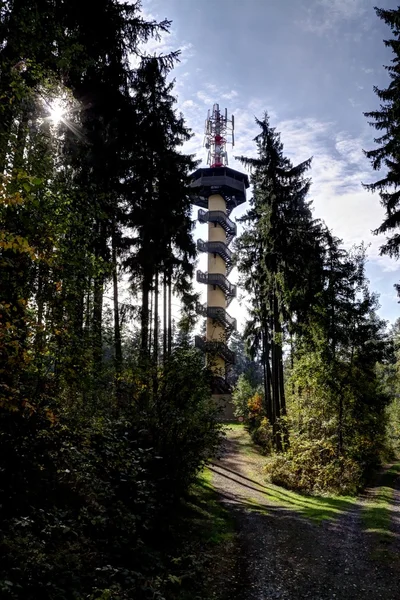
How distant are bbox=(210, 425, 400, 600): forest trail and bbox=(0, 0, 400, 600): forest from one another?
111cm

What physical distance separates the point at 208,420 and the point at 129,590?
6.88 metres

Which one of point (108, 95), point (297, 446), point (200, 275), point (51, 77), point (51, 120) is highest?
point (200, 275)

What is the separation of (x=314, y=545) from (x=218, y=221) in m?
40.5

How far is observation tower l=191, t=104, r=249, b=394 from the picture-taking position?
44.0m

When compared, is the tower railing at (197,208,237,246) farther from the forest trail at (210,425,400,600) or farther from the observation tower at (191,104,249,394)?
the forest trail at (210,425,400,600)

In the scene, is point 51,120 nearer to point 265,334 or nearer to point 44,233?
point 44,233

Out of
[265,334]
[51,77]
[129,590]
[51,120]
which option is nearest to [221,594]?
[129,590]

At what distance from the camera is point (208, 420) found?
42.1 ft

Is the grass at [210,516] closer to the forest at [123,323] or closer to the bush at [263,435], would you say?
the forest at [123,323]

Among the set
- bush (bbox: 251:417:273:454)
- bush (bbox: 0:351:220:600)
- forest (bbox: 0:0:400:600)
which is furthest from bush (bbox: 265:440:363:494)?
bush (bbox: 0:351:220:600)

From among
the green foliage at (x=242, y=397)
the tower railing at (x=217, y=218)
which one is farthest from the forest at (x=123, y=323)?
the tower railing at (x=217, y=218)

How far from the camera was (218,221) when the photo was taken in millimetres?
47625

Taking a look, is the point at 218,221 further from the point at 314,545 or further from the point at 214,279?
the point at 314,545

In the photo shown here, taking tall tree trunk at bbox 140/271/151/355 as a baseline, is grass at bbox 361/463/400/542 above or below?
below
